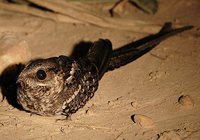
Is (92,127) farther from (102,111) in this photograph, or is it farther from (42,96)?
(42,96)

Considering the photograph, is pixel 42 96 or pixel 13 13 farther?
pixel 13 13

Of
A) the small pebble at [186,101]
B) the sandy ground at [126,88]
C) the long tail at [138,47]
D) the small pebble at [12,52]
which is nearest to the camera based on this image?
the sandy ground at [126,88]

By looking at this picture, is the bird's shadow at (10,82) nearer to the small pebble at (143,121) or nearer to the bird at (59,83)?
the bird at (59,83)

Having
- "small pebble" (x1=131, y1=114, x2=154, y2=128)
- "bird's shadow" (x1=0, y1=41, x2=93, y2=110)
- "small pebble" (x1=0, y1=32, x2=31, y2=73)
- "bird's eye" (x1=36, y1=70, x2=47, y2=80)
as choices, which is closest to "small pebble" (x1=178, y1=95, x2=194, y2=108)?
"small pebble" (x1=131, y1=114, x2=154, y2=128)

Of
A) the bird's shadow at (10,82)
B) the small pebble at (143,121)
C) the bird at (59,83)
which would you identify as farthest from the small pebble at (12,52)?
the small pebble at (143,121)

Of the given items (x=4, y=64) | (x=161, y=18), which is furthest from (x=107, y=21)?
(x=4, y=64)

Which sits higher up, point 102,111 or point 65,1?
point 65,1
